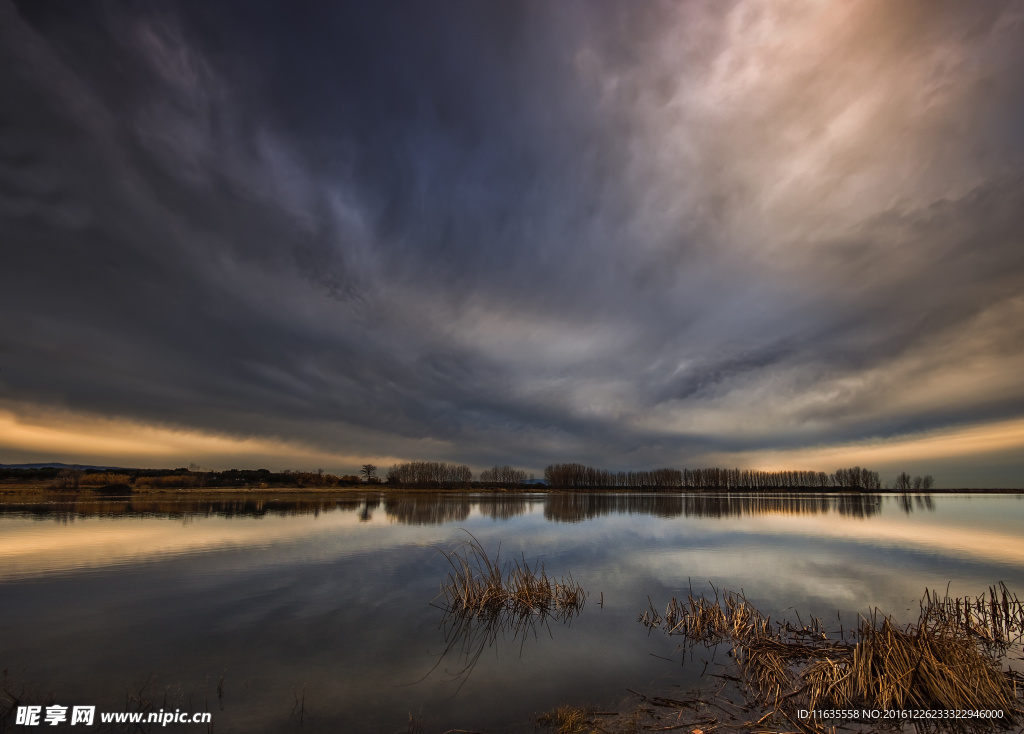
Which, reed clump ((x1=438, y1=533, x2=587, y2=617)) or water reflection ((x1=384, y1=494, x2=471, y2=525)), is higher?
reed clump ((x1=438, y1=533, x2=587, y2=617))

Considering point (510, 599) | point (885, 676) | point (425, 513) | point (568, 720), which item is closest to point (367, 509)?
point (425, 513)

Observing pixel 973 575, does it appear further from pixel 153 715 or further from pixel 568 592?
pixel 153 715

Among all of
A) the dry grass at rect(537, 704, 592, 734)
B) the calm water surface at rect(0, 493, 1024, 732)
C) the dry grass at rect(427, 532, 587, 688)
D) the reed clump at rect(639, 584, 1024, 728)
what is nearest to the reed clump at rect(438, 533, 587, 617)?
the dry grass at rect(427, 532, 587, 688)

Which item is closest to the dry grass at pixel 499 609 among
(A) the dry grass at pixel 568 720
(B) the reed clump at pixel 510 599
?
(B) the reed clump at pixel 510 599

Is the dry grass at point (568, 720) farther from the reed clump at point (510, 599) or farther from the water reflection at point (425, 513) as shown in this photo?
the water reflection at point (425, 513)

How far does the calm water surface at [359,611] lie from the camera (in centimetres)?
836

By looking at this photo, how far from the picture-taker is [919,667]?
24.8 feet

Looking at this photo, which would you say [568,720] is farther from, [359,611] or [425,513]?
[425,513]

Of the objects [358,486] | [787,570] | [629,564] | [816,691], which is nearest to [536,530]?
[629,564]

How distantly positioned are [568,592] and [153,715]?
11.4 m

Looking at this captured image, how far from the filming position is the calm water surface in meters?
8.36

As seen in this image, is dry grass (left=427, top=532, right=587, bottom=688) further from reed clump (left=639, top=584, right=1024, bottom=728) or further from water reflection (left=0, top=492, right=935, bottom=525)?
water reflection (left=0, top=492, right=935, bottom=525)

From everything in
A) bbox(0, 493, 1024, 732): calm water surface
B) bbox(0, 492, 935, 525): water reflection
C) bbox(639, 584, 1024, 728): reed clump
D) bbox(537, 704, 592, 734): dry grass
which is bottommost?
bbox(0, 492, 935, 525): water reflection

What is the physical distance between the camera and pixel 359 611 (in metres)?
14.1
